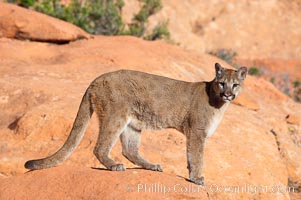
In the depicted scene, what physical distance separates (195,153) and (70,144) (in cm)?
195

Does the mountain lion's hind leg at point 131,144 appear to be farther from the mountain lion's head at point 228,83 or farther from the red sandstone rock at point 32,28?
the red sandstone rock at point 32,28

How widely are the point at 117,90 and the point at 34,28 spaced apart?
904 centimetres

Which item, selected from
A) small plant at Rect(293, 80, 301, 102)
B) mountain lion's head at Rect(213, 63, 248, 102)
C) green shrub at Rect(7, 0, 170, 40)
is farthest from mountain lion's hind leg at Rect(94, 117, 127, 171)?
small plant at Rect(293, 80, 301, 102)

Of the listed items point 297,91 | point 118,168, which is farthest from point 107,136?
point 297,91

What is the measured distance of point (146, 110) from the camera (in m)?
9.76

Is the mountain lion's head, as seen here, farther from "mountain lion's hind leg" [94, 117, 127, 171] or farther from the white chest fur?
"mountain lion's hind leg" [94, 117, 127, 171]

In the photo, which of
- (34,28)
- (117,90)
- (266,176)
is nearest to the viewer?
(117,90)

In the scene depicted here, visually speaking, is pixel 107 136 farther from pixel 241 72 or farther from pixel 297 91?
pixel 297 91

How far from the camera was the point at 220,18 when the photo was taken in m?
37.4

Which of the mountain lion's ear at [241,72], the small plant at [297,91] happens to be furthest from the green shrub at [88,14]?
the mountain lion's ear at [241,72]

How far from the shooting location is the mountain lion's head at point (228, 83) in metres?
9.74

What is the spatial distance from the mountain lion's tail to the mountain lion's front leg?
5.44 feet

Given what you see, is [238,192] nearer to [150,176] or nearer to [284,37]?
[150,176]

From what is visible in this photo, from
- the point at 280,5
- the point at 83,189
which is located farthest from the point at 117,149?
the point at 280,5
